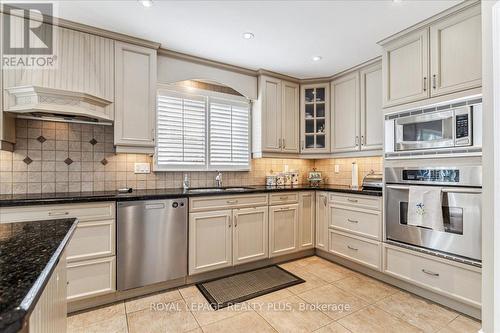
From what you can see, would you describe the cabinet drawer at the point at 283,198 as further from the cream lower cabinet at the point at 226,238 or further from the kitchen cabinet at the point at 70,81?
the kitchen cabinet at the point at 70,81

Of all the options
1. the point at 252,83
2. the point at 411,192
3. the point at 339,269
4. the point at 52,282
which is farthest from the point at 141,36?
the point at 339,269

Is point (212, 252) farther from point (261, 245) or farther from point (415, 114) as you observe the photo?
point (415, 114)

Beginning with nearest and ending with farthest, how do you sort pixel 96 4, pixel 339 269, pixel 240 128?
pixel 96 4, pixel 339 269, pixel 240 128

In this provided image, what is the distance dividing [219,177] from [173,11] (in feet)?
6.29

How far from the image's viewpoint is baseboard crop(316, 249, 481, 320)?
2031 mm

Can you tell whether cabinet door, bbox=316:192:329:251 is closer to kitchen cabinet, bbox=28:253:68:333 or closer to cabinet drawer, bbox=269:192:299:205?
cabinet drawer, bbox=269:192:299:205

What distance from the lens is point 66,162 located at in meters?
2.51

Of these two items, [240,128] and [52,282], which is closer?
[52,282]

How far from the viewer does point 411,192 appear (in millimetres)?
2359

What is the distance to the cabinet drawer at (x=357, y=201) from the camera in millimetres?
2695

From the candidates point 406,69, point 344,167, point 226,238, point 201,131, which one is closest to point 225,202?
point 226,238

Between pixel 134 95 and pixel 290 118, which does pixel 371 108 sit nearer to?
pixel 290 118

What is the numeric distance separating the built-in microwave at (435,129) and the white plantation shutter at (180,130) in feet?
7.21

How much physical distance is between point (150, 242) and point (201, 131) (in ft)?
4.97
